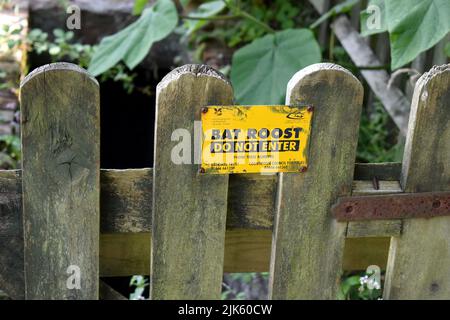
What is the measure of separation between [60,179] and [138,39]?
5.56 ft

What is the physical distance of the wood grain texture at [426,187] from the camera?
184cm

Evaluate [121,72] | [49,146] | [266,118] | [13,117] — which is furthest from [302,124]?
[121,72]

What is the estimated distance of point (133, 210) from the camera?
6.18 feet

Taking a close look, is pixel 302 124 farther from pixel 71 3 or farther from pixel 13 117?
pixel 71 3

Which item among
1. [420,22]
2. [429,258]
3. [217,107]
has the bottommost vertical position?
[429,258]

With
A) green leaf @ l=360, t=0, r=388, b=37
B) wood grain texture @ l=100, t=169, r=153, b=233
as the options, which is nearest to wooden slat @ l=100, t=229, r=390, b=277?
wood grain texture @ l=100, t=169, r=153, b=233

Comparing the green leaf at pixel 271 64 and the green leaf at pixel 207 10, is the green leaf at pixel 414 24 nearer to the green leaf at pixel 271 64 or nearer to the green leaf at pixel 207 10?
the green leaf at pixel 271 64

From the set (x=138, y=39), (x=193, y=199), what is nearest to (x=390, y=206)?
(x=193, y=199)

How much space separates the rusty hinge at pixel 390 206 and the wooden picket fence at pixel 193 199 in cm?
2

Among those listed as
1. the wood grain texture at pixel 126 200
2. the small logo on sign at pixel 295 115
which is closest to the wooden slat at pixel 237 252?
the wood grain texture at pixel 126 200

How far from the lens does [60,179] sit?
181 cm

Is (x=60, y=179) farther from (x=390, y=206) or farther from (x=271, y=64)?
(x=271, y=64)

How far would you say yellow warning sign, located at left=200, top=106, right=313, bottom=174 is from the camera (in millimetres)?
1781
